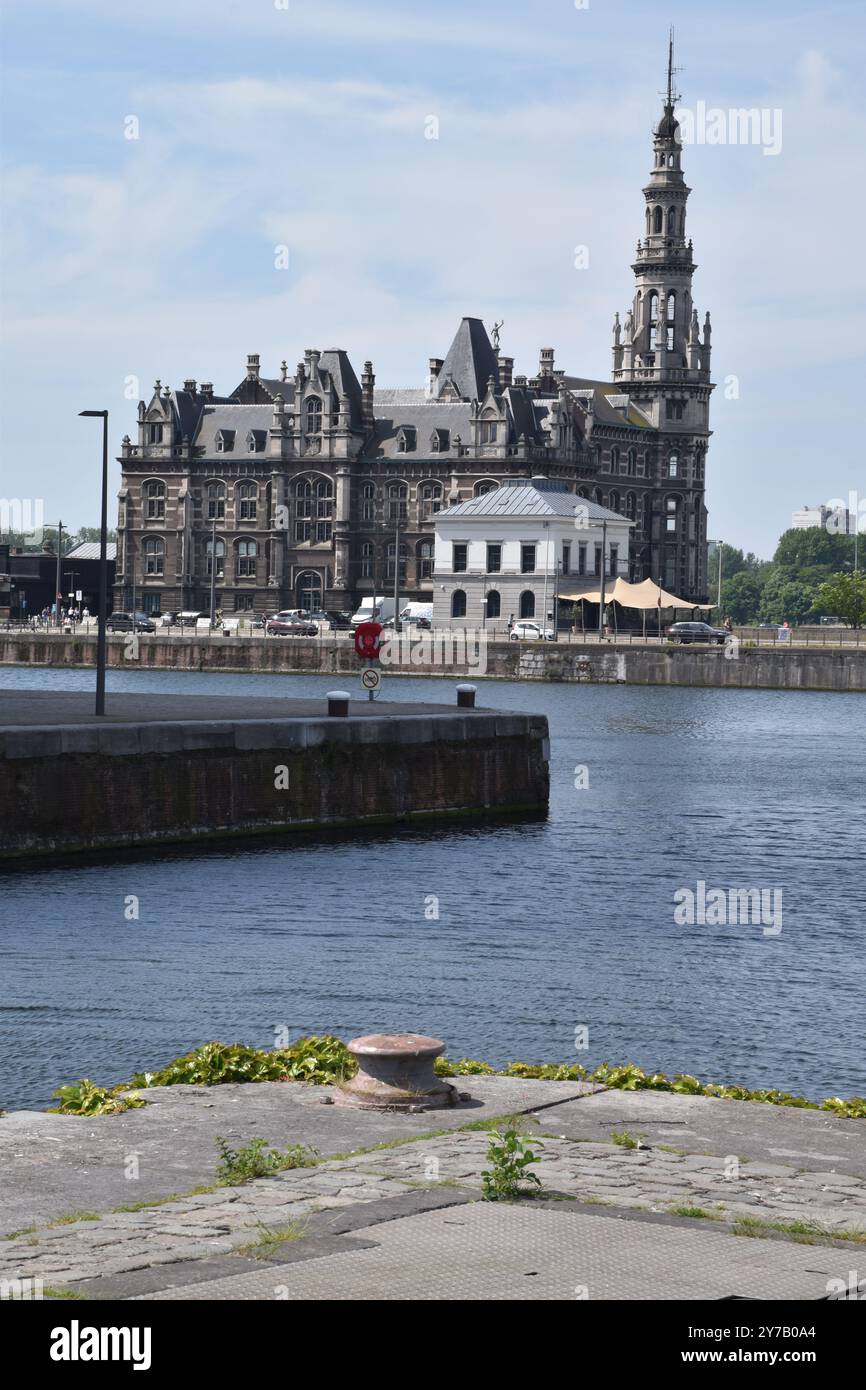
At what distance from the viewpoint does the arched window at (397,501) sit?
584ft

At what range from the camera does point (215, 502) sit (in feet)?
604

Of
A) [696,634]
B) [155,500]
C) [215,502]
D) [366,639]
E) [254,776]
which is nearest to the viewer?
[254,776]

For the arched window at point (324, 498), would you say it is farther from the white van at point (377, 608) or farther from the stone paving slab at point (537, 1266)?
the stone paving slab at point (537, 1266)

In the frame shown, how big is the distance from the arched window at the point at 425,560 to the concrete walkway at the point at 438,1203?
6391 inches

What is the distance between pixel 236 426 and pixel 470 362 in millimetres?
23281

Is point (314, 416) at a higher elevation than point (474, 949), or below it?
higher

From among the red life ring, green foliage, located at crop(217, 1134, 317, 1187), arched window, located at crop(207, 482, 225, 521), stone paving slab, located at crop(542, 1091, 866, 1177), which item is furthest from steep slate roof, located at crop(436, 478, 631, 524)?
green foliage, located at crop(217, 1134, 317, 1187)

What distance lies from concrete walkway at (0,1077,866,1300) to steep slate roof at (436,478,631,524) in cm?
14676

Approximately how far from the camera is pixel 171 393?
185 metres

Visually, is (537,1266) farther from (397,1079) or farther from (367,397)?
(367,397)

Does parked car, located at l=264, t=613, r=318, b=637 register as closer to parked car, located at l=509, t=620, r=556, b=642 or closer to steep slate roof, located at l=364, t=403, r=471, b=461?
parked car, located at l=509, t=620, r=556, b=642

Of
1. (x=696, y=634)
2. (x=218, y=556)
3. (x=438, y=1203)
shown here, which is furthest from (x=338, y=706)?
(x=218, y=556)

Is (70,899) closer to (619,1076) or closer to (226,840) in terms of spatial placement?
(226,840)

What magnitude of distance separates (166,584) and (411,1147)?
568ft
